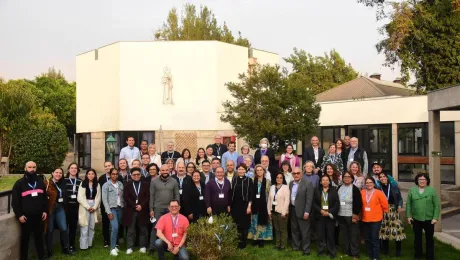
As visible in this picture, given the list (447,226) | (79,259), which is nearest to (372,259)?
(447,226)

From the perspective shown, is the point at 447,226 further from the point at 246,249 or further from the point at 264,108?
the point at 264,108

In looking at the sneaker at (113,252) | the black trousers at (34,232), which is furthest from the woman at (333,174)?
the black trousers at (34,232)

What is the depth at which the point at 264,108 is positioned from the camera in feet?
64.6

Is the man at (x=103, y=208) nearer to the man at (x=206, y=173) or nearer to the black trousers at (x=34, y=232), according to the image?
the black trousers at (x=34, y=232)

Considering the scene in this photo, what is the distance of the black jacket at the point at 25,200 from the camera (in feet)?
27.2

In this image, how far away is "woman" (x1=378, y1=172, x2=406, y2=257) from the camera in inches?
356

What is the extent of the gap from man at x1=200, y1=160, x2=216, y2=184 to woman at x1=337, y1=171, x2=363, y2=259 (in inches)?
107

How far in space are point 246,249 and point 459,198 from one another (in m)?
8.20

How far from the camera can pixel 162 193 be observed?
9164mm

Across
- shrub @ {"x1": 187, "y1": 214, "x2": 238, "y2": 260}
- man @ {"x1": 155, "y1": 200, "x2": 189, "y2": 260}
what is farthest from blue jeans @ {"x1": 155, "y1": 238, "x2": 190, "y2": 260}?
shrub @ {"x1": 187, "y1": 214, "x2": 238, "y2": 260}

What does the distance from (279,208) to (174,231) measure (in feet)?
7.51

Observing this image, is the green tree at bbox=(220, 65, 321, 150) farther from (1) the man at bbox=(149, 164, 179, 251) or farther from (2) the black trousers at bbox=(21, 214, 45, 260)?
(2) the black trousers at bbox=(21, 214, 45, 260)

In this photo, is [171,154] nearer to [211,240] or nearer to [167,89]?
[211,240]

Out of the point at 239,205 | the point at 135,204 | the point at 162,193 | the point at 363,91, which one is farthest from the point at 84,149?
the point at 239,205
